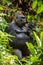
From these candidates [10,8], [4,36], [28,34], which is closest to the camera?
[4,36]

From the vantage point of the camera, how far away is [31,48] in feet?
4.82

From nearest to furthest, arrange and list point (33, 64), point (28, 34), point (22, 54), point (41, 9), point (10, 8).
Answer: point (33, 64) → point (22, 54) → point (28, 34) → point (41, 9) → point (10, 8)

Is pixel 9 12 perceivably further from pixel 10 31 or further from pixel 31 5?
pixel 10 31

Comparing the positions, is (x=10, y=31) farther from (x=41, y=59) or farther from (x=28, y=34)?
(x=41, y=59)

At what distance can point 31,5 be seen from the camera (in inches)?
172

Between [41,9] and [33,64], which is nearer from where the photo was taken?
[33,64]

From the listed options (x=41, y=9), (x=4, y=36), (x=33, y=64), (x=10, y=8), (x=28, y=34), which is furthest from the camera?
(x=10, y=8)

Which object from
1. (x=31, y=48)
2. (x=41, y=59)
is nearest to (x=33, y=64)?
(x=41, y=59)

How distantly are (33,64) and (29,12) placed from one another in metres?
3.17

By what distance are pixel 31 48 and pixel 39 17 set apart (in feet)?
9.19

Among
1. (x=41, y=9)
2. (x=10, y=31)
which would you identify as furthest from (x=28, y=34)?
(x=41, y=9)

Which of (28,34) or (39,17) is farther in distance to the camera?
(39,17)

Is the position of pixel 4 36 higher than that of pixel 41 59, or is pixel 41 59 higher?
pixel 4 36

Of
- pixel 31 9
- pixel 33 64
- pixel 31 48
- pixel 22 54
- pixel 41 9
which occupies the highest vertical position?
pixel 31 9
